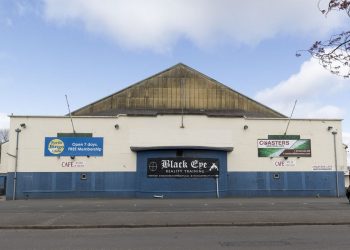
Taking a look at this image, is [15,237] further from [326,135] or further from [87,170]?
[326,135]

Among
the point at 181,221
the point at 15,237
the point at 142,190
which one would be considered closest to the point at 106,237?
the point at 15,237

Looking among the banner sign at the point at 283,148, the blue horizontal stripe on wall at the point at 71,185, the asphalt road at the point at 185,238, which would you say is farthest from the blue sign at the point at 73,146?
the asphalt road at the point at 185,238

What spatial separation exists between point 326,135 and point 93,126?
59.9 ft

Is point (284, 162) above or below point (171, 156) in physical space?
below

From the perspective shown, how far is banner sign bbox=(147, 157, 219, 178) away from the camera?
31.6m

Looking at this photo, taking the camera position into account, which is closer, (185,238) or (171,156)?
(185,238)

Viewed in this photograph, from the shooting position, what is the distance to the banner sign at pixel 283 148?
3316cm

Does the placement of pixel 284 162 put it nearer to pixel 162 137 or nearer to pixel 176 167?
pixel 176 167

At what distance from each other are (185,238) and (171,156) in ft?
66.5

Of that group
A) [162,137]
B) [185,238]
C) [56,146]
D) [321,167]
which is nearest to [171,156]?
[162,137]

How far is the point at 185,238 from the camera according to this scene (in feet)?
38.1

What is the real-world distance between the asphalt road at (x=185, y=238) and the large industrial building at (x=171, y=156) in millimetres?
17848

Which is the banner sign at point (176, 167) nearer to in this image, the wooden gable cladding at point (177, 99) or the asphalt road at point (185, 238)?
the wooden gable cladding at point (177, 99)

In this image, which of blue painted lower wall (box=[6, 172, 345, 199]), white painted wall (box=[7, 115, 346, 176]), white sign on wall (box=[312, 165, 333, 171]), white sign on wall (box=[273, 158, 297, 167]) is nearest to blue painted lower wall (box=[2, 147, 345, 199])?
blue painted lower wall (box=[6, 172, 345, 199])
